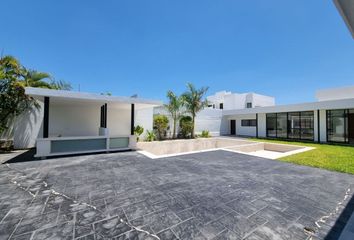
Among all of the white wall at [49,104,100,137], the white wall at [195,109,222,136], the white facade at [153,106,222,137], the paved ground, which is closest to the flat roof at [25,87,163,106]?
the paved ground

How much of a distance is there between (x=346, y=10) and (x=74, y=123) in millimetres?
14283

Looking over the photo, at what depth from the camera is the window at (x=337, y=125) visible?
1379 centimetres

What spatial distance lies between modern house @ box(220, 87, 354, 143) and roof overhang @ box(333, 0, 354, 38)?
14.6 m

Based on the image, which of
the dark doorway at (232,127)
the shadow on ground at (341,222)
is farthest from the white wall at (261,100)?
the shadow on ground at (341,222)

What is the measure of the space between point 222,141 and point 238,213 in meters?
13.4

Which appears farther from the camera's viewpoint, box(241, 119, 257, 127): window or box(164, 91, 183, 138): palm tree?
box(241, 119, 257, 127): window

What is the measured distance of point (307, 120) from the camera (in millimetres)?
16078

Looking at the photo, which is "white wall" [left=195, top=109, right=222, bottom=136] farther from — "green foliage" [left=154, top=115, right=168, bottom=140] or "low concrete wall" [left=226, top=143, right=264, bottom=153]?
"low concrete wall" [left=226, top=143, right=264, bottom=153]

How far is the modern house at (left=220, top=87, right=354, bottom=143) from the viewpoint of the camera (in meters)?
13.9

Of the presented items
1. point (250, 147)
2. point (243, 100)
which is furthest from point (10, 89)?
point (243, 100)

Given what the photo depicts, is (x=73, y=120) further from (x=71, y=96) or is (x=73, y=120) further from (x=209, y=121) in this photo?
(x=209, y=121)

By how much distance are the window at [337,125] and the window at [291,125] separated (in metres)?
1.27

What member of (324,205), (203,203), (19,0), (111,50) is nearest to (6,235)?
(203,203)

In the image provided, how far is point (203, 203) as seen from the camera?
133 inches
